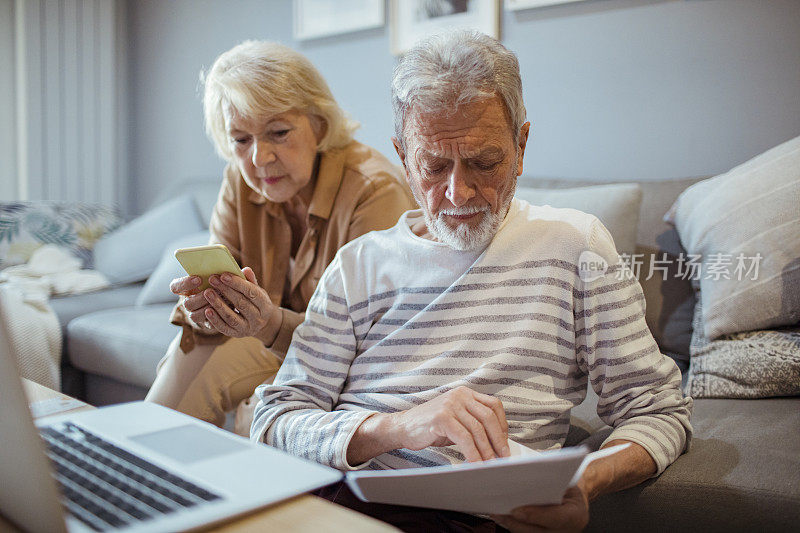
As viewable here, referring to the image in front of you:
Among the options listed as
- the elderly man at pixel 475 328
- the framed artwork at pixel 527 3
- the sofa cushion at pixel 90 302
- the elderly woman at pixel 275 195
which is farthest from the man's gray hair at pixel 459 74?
the sofa cushion at pixel 90 302

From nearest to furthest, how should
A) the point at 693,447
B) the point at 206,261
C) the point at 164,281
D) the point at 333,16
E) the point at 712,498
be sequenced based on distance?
the point at 712,498, the point at 693,447, the point at 206,261, the point at 164,281, the point at 333,16

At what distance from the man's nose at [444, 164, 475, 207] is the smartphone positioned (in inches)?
15.1

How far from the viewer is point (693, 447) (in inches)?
43.0

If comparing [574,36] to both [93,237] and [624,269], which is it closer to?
[624,269]

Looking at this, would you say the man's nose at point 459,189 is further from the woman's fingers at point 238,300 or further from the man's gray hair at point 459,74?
the woman's fingers at point 238,300

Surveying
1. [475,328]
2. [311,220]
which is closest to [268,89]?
[311,220]

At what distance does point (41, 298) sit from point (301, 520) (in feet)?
7.41

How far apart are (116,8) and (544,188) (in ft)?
9.62

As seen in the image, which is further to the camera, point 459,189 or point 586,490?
point 459,189

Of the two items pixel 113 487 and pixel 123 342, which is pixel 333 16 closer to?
pixel 123 342

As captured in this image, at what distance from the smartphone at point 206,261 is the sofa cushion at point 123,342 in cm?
102

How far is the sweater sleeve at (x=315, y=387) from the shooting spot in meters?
1.01

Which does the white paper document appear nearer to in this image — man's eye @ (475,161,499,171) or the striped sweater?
the striped sweater

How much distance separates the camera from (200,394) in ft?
5.27
